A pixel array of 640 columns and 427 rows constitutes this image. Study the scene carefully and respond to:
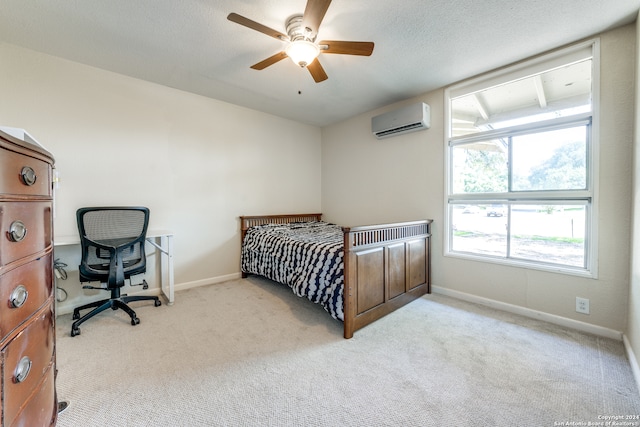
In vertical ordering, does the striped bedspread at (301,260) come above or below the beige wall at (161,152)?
below

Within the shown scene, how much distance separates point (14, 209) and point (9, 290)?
0.23 metres

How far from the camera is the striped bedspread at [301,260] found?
215cm

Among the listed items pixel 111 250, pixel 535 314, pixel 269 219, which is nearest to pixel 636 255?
pixel 535 314

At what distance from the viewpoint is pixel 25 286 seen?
2.67 ft

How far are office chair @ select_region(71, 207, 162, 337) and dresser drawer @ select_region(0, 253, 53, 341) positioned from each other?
140 cm

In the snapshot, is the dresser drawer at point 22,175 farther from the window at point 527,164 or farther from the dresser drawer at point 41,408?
the window at point 527,164

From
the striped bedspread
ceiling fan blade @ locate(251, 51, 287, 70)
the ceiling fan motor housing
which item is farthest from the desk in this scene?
the ceiling fan motor housing

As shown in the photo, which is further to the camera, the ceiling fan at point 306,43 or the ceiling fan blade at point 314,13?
the ceiling fan at point 306,43

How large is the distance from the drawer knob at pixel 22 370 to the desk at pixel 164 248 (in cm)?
177

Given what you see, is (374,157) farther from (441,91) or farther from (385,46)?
(385,46)

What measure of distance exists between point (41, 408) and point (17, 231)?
25.9 inches

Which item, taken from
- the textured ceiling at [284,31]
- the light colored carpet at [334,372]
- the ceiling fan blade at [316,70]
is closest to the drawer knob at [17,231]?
the light colored carpet at [334,372]

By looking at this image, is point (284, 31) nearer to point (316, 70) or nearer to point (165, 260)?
point (316, 70)

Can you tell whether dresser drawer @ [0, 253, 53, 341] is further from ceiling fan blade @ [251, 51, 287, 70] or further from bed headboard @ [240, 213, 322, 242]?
bed headboard @ [240, 213, 322, 242]
